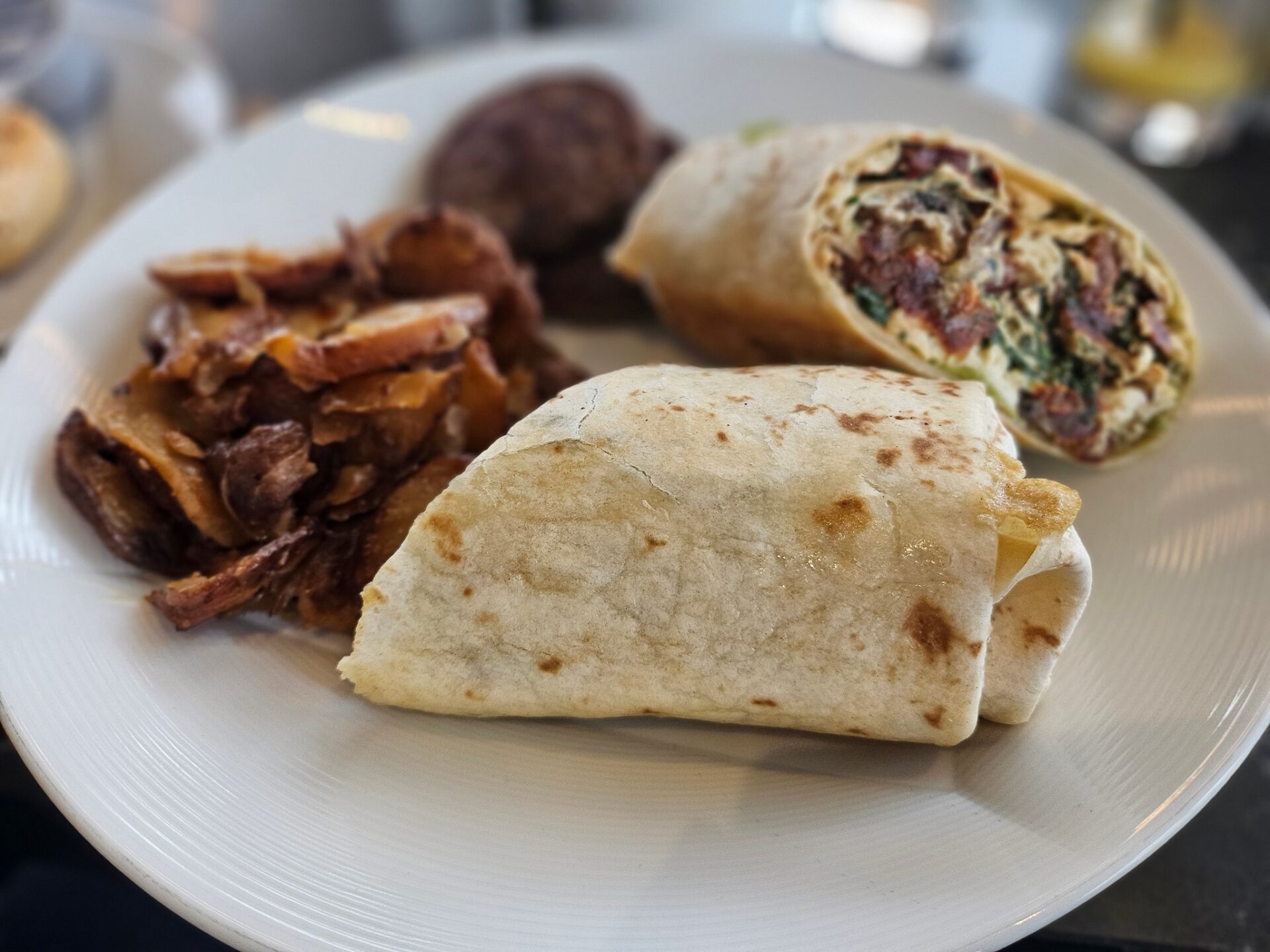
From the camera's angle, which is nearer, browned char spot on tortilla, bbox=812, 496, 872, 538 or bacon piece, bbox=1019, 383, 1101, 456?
browned char spot on tortilla, bbox=812, 496, 872, 538

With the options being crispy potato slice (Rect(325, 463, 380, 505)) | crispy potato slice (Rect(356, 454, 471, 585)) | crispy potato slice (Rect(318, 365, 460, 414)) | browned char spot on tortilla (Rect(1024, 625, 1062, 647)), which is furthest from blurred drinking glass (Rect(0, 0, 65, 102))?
browned char spot on tortilla (Rect(1024, 625, 1062, 647))

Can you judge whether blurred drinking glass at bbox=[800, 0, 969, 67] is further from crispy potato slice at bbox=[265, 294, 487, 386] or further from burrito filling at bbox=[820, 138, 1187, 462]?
crispy potato slice at bbox=[265, 294, 487, 386]

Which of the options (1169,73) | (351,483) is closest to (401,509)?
(351,483)

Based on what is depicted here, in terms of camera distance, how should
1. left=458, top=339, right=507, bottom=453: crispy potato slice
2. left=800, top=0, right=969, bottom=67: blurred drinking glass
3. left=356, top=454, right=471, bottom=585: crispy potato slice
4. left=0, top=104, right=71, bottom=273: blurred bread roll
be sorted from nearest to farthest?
left=356, top=454, right=471, bottom=585: crispy potato slice → left=458, top=339, right=507, bottom=453: crispy potato slice → left=0, top=104, right=71, bottom=273: blurred bread roll → left=800, top=0, right=969, bottom=67: blurred drinking glass

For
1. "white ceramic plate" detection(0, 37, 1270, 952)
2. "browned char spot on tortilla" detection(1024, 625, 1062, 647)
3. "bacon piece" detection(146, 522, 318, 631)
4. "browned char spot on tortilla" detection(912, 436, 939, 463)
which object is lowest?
"white ceramic plate" detection(0, 37, 1270, 952)

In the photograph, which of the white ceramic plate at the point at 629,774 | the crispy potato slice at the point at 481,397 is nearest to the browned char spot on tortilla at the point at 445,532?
the white ceramic plate at the point at 629,774

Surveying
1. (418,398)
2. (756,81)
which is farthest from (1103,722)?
(756,81)

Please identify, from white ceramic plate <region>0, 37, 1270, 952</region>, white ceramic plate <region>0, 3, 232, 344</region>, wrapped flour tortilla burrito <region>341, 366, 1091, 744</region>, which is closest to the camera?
white ceramic plate <region>0, 37, 1270, 952</region>

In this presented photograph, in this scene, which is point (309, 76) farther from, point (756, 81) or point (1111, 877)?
point (1111, 877)
